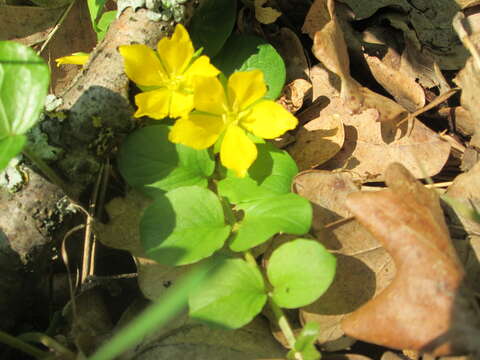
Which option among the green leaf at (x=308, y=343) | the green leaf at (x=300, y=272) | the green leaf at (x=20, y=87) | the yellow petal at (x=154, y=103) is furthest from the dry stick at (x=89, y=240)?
the green leaf at (x=308, y=343)

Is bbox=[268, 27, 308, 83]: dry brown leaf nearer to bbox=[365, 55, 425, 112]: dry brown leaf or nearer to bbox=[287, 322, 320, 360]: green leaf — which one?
bbox=[365, 55, 425, 112]: dry brown leaf

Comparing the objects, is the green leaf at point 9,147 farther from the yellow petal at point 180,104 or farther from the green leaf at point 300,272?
the green leaf at point 300,272

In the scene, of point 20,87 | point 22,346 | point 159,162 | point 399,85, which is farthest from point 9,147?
point 399,85

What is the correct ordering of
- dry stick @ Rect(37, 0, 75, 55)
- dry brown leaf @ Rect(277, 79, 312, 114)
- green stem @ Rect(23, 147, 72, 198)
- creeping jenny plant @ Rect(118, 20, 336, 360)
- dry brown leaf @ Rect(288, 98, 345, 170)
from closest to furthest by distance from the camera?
creeping jenny plant @ Rect(118, 20, 336, 360) < green stem @ Rect(23, 147, 72, 198) < dry brown leaf @ Rect(288, 98, 345, 170) < dry brown leaf @ Rect(277, 79, 312, 114) < dry stick @ Rect(37, 0, 75, 55)

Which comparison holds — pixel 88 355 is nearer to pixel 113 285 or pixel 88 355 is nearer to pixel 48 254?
pixel 113 285

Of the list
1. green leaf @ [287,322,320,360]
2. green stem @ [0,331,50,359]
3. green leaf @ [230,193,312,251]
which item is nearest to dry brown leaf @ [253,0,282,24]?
green leaf @ [230,193,312,251]

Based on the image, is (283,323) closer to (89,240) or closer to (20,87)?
(89,240)
